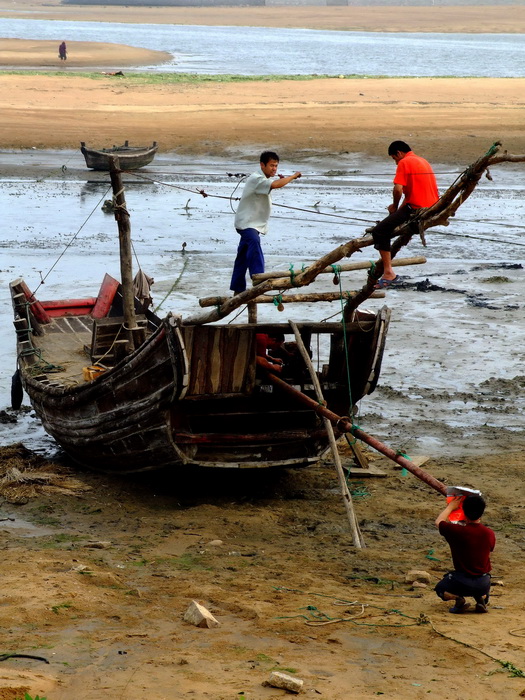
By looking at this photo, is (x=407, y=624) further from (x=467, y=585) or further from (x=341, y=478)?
(x=341, y=478)

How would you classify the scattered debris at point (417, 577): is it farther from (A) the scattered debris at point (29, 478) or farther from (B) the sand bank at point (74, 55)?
(B) the sand bank at point (74, 55)

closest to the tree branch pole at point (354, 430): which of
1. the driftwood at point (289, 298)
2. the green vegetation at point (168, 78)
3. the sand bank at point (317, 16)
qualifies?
the driftwood at point (289, 298)

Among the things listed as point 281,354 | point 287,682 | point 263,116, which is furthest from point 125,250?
point 263,116

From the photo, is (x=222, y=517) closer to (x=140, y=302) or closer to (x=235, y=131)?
(x=140, y=302)

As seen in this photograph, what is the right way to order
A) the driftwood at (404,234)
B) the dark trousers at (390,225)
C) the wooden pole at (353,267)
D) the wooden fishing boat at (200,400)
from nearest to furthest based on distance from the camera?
1. the driftwood at (404,234)
2. the dark trousers at (390,225)
3. the wooden pole at (353,267)
4. the wooden fishing boat at (200,400)

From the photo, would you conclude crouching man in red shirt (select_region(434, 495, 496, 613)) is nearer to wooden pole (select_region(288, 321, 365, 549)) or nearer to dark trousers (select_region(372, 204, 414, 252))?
wooden pole (select_region(288, 321, 365, 549))

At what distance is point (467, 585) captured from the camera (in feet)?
20.4

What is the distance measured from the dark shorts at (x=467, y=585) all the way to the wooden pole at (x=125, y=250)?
508 cm

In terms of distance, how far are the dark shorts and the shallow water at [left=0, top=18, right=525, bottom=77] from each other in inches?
2053

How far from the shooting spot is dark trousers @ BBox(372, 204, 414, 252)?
7.56m

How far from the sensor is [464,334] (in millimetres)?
14648

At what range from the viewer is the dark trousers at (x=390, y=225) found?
24.8 feet

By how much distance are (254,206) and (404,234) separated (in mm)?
2648

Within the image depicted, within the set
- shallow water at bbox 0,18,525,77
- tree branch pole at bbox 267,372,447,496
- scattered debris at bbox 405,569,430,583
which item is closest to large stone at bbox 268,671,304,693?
scattered debris at bbox 405,569,430,583
